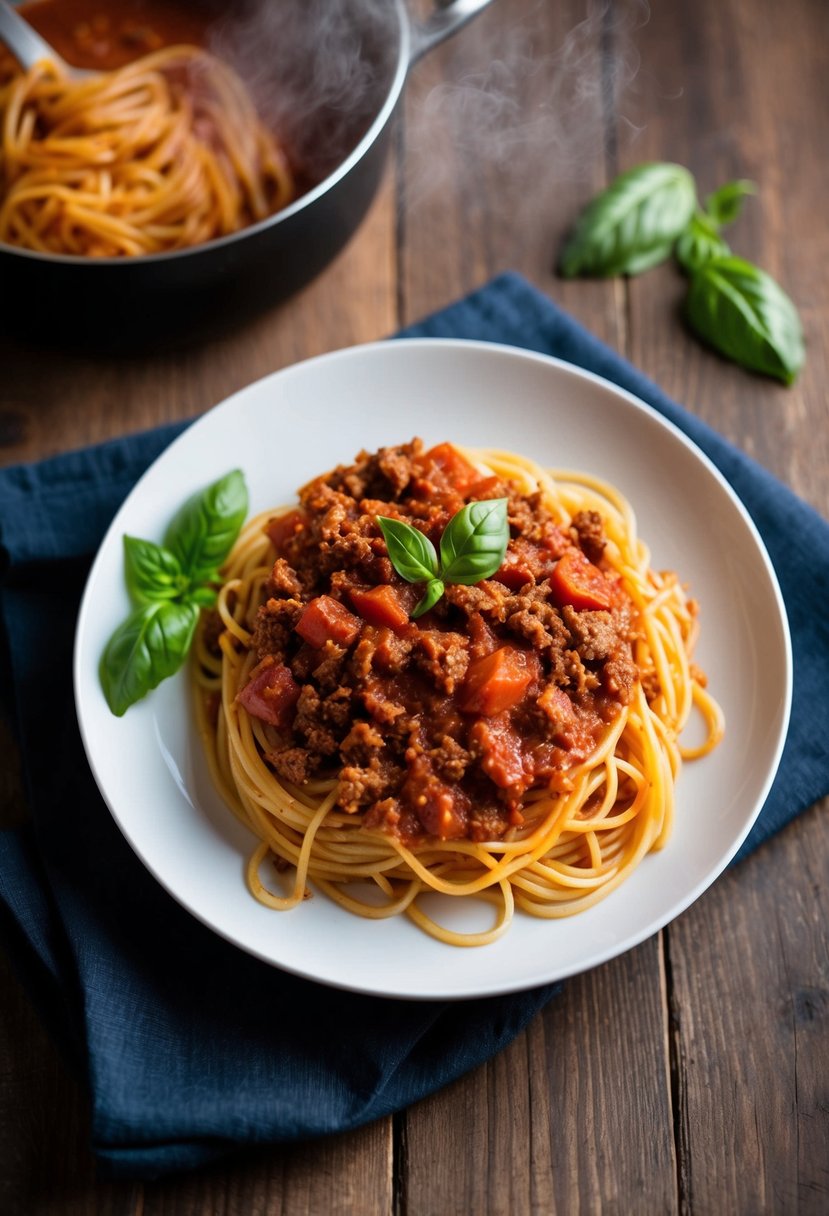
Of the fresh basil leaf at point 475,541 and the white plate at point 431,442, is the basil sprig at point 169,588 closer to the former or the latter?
the white plate at point 431,442

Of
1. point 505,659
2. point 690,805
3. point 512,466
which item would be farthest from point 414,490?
point 690,805

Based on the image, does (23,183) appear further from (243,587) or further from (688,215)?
(688,215)

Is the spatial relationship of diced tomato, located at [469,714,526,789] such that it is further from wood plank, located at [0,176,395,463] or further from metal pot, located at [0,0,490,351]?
wood plank, located at [0,176,395,463]

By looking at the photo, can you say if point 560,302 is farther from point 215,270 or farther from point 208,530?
point 208,530

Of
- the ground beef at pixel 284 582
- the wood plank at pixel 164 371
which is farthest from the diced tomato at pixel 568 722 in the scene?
the wood plank at pixel 164 371

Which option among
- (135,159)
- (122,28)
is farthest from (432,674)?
(122,28)

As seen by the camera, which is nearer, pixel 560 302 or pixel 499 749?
pixel 499 749

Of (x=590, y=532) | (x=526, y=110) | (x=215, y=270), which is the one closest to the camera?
(x=590, y=532)
